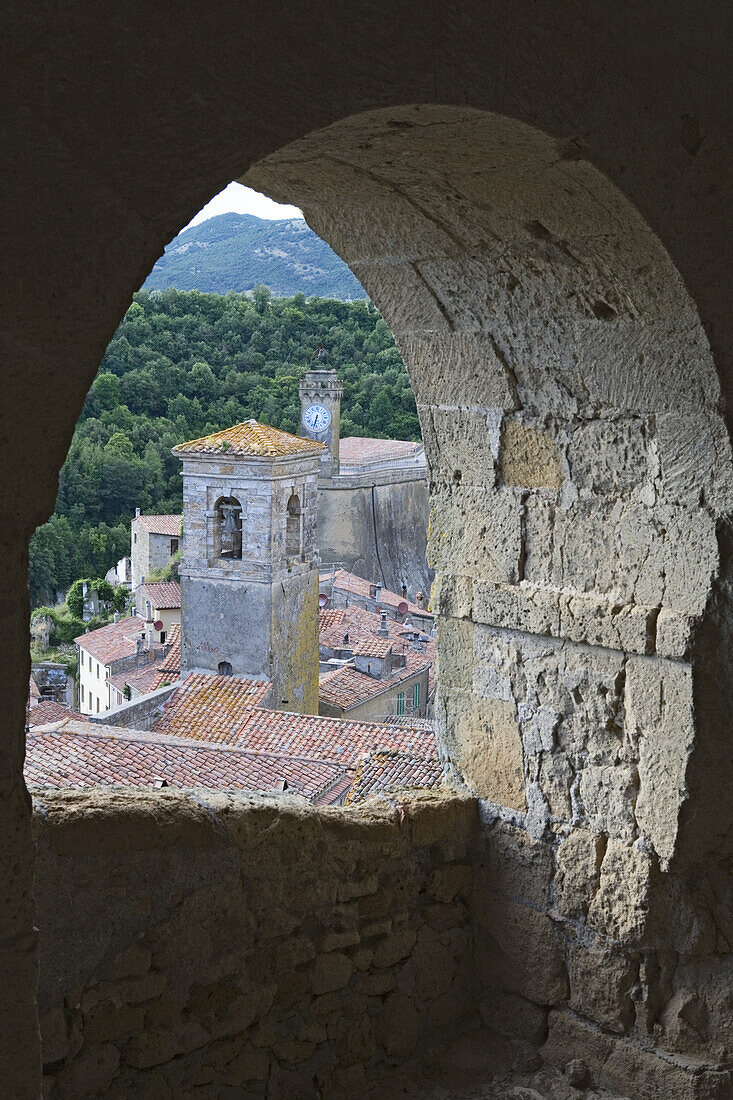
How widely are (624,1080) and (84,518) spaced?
29.7 m

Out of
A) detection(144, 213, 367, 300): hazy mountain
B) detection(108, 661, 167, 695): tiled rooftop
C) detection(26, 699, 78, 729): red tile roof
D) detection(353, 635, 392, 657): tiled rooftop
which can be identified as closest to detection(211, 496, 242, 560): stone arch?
detection(108, 661, 167, 695): tiled rooftop

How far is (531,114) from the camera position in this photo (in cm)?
171

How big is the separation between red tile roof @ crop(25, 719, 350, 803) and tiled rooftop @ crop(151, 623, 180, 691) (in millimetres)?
8593

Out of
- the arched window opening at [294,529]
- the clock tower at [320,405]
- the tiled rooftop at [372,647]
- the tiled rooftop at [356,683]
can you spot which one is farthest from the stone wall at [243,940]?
the clock tower at [320,405]

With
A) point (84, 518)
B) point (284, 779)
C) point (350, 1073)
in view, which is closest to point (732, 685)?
point (350, 1073)

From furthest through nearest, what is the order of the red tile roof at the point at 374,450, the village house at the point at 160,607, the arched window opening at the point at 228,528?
1. the red tile roof at the point at 374,450
2. the village house at the point at 160,607
3. the arched window opening at the point at 228,528

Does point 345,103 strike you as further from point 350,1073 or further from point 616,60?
point 350,1073

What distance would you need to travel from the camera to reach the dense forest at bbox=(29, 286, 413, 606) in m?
28.7

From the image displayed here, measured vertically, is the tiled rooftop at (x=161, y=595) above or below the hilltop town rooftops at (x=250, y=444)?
below

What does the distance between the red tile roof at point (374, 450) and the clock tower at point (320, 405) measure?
308 centimetres

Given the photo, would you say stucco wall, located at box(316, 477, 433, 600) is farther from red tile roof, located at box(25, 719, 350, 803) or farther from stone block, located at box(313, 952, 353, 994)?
stone block, located at box(313, 952, 353, 994)

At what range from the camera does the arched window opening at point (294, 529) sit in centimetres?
1902

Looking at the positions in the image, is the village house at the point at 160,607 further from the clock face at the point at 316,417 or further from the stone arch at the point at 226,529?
the clock face at the point at 316,417

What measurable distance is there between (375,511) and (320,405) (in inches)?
266
